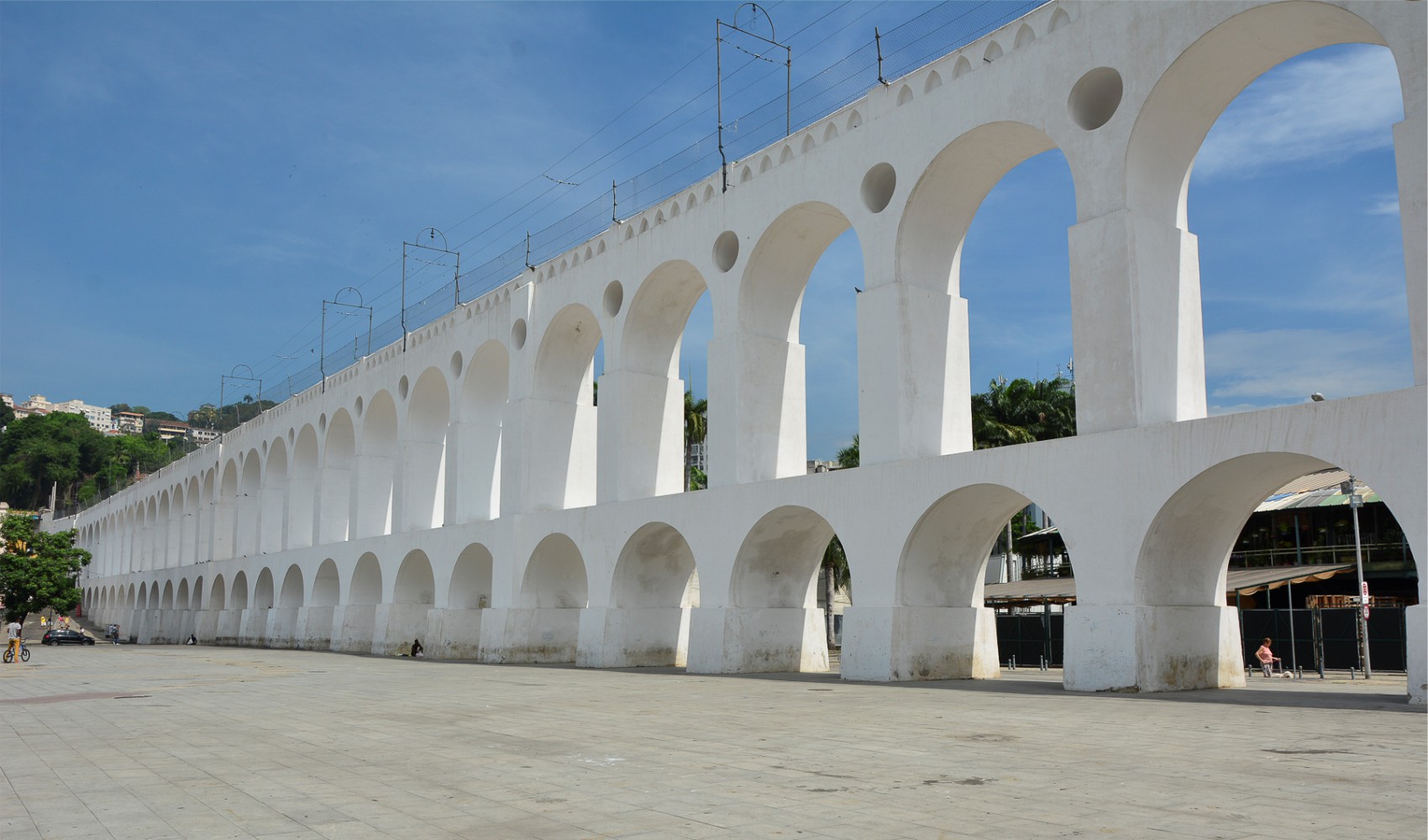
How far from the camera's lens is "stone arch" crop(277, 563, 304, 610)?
40625 mm

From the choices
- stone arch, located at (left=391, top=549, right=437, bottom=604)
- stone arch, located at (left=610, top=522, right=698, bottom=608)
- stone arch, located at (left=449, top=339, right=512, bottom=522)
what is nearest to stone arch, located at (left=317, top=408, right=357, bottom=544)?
stone arch, located at (left=391, top=549, right=437, bottom=604)

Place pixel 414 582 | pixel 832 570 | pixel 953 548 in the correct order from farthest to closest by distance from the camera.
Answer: pixel 832 570, pixel 414 582, pixel 953 548

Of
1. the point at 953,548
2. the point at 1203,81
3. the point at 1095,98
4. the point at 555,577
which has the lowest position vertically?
the point at 555,577

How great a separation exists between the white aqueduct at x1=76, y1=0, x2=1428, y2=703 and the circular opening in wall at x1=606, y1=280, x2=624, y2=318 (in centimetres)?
14

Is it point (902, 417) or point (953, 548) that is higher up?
point (902, 417)

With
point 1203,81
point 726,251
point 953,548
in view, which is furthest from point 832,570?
point 1203,81

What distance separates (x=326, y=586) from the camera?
1505 inches

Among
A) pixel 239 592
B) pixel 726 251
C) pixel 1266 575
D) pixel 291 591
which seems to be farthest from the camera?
pixel 239 592

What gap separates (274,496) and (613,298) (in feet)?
82.5

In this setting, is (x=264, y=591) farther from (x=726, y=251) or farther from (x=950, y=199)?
(x=950, y=199)

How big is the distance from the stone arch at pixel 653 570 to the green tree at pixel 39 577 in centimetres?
4568

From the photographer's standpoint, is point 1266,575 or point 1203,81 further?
point 1266,575

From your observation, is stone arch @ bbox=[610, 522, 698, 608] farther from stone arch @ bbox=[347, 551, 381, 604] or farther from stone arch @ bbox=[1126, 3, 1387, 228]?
stone arch @ bbox=[347, 551, 381, 604]

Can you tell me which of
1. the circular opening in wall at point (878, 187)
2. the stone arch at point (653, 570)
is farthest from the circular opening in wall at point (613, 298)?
the circular opening in wall at point (878, 187)
